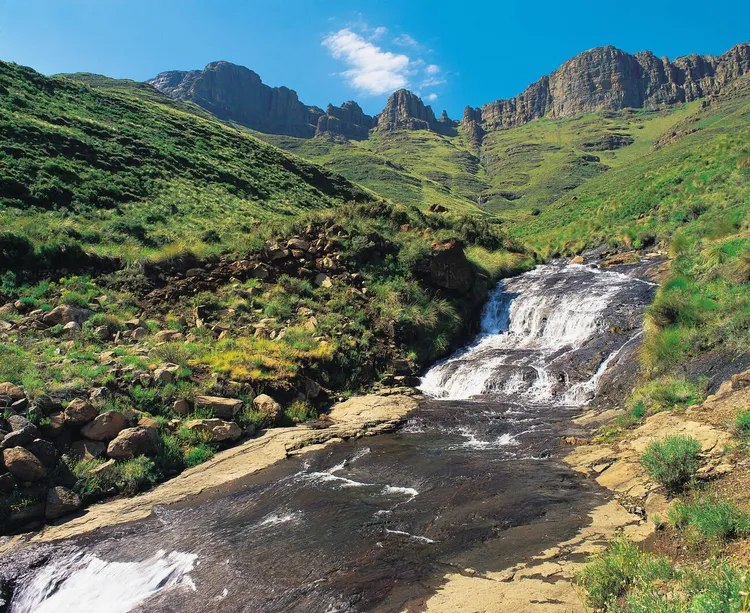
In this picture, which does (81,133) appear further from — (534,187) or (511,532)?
(534,187)

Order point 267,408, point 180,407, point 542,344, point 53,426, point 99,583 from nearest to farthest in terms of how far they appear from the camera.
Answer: point 99,583 → point 53,426 → point 180,407 → point 267,408 → point 542,344

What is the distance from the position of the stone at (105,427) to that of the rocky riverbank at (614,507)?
7454mm

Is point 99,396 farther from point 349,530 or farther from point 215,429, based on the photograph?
point 349,530

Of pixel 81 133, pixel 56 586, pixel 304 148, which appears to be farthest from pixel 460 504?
pixel 304 148

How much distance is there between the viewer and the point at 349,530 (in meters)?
6.93

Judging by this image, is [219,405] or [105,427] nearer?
[105,427]

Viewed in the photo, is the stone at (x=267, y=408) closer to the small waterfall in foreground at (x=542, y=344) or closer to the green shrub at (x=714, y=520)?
the small waterfall in foreground at (x=542, y=344)

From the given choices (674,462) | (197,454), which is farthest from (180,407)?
(674,462)

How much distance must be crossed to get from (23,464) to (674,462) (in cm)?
1061

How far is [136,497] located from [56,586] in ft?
7.50

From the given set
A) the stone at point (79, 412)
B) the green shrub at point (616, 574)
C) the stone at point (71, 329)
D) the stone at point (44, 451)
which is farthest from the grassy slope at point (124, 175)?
the green shrub at point (616, 574)

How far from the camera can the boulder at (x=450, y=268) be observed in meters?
20.8

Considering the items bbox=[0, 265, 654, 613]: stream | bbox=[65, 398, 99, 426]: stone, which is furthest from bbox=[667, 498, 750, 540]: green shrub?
bbox=[65, 398, 99, 426]: stone

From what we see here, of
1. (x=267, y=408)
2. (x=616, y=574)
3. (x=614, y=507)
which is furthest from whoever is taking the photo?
(x=267, y=408)
